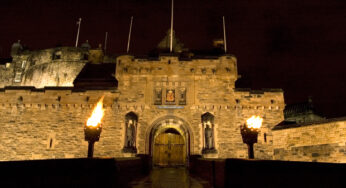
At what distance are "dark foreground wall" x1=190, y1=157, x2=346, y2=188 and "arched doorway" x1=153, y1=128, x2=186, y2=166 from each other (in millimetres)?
A: 10200

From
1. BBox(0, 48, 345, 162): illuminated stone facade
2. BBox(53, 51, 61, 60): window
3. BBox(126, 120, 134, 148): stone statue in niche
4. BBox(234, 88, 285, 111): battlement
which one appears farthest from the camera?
BBox(53, 51, 61, 60): window

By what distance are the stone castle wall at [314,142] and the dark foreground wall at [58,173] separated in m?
11.6

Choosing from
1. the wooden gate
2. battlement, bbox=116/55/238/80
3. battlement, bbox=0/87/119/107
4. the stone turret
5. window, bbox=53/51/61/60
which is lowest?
the wooden gate

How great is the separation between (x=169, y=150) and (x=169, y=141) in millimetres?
614

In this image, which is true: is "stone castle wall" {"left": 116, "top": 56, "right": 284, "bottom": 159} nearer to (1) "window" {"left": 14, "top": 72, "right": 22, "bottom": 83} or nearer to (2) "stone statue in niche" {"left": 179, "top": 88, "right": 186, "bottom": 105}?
(2) "stone statue in niche" {"left": 179, "top": 88, "right": 186, "bottom": 105}

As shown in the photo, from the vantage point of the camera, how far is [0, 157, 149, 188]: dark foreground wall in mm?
4578

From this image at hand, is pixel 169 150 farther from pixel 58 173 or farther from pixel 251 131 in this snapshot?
pixel 58 173

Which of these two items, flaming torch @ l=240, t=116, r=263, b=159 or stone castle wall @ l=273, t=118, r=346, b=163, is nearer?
flaming torch @ l=240, t=116, r=263, b=159

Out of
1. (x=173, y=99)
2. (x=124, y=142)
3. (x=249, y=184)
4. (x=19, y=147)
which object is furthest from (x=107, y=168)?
(x=19, y=147)

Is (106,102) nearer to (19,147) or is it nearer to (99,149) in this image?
(99,149)

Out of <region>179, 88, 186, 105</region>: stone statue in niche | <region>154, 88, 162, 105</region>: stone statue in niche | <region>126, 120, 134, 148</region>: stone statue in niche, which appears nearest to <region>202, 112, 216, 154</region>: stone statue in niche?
<region>179, 88, 186, 105</region>: stone statue in niche

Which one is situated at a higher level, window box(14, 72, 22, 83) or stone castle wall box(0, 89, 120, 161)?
window box(14, 72, 22, 83)

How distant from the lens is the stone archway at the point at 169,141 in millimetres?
15867

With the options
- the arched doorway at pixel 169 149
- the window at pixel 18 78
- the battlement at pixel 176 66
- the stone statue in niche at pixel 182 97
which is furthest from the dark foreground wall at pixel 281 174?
the window at pixel 18 78
